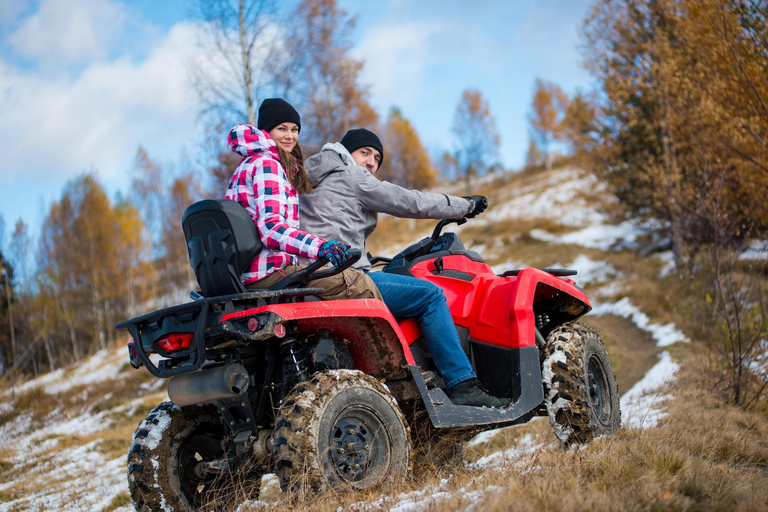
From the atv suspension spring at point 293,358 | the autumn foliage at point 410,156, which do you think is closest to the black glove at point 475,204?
the atv suspension spring at point 293,358

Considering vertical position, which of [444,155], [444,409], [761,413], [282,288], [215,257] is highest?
[444,155]

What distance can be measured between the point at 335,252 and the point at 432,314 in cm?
98

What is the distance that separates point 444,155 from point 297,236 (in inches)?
2944

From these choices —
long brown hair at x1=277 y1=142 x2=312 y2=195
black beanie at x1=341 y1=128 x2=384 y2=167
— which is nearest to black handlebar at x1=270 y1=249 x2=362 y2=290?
long brown hair at x1=277 y1=142 x2=312 y2=195

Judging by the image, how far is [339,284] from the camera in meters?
3.17

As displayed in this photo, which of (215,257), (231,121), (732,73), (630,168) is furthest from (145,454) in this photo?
(630,168)

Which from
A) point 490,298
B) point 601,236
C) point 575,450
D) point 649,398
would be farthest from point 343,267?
point 601,236

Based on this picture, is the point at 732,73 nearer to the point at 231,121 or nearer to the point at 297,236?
the point at 297,236

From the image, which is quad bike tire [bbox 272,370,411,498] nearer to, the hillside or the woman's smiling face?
the hillside

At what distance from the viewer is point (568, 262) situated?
774 inches

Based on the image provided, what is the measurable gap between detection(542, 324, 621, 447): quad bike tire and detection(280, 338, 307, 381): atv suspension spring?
1.71 m

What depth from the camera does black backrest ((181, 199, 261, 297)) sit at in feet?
9.51

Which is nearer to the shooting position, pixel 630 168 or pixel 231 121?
pixel 231 121

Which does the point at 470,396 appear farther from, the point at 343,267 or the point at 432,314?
the point at 343,267
